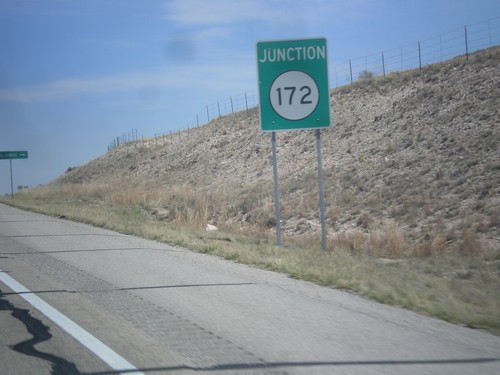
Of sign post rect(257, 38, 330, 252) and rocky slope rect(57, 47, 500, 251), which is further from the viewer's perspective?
rocky slope rect(57, 47, 500, 251)

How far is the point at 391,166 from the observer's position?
27562 mm

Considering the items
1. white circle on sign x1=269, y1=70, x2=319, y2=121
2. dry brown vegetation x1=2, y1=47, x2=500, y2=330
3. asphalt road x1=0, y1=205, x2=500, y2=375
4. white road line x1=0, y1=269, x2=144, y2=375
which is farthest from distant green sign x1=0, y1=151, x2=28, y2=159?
white road line x1=0, y1=269, x2=144, y2=375

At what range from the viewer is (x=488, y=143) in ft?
79.7

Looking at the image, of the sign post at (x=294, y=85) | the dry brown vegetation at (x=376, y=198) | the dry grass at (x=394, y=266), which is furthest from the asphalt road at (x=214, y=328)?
the sign post at (x=294, y=85)

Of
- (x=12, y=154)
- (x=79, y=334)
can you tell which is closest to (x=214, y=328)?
(x=79, y=334)

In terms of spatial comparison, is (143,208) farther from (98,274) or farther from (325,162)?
(98,274)

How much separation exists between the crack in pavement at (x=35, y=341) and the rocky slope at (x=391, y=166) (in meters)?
10.4

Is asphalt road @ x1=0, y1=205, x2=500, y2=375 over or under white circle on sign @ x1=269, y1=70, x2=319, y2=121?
under

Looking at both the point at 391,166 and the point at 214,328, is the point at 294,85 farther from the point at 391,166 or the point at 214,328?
the point at 391,166

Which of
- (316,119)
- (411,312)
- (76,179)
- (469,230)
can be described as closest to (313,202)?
(469,230)

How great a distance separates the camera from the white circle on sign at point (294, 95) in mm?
14266

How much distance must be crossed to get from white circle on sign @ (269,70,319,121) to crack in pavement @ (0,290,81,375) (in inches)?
333

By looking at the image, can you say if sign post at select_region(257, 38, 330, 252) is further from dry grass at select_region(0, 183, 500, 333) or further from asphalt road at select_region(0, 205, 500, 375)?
asphalt road at select_region(0, 205, 500, 375)

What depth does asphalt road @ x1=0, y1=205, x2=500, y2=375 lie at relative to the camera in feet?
18.2
